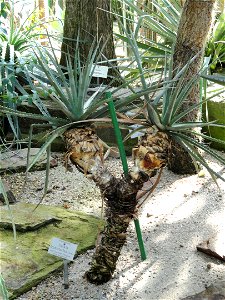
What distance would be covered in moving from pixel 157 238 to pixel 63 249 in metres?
0.65

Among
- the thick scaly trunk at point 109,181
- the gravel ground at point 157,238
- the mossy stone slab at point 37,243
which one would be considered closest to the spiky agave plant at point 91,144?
the thick scaly trunk at point 109,181

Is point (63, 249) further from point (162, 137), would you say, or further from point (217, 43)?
point (217, 43)

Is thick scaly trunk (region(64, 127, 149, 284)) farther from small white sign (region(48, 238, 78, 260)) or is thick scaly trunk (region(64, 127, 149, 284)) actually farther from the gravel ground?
Answer: the gravel ground

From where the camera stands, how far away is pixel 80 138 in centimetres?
192

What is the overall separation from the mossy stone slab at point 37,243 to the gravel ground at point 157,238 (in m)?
0.05

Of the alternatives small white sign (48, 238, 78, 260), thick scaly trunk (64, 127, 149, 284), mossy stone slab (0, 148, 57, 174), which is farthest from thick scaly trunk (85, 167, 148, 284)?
mossy stone slab (0, 148, 57, 174)

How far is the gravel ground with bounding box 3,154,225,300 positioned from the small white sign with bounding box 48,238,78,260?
6.7 inches

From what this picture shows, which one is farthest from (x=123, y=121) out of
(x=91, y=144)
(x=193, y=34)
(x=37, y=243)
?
(x=193, y=34)

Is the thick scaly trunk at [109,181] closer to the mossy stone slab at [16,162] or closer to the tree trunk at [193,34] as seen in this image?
the tree trunk at [193,34]

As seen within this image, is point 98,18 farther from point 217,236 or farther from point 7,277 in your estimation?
point 7,277

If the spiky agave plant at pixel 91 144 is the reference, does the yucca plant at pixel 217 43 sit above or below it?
above

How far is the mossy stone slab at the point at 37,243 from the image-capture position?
217 cm

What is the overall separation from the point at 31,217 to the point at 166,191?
90 cm

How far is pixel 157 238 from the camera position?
2.61 m
